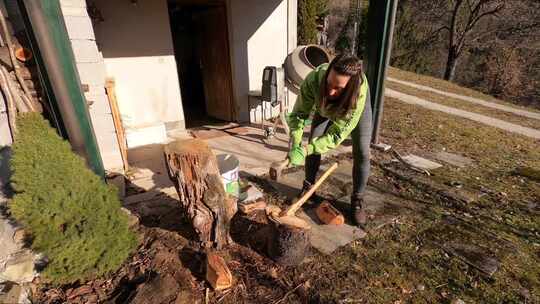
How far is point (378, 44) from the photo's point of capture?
3436mm

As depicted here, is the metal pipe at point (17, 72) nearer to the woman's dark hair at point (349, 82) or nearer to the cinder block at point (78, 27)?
the cinder block at point (78, 27)

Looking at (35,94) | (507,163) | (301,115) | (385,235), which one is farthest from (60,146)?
(507,163)

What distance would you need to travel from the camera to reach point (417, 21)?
15.6m

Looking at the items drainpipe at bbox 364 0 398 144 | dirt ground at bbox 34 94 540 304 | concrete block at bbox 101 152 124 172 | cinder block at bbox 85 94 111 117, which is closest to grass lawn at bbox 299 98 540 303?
dirt ground at bbox 34 94 540 304

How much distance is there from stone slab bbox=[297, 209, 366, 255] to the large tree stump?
0.78m

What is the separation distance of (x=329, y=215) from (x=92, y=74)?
2.75 m

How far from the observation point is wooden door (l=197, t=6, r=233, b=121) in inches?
198

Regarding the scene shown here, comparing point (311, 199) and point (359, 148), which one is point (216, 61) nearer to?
point (311, 199)

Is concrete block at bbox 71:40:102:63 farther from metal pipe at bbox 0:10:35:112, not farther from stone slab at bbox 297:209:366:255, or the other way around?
stone slab at bbox 297:209:366:255

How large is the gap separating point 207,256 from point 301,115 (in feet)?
4.40

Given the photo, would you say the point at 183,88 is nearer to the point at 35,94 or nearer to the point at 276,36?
the point at 276,36

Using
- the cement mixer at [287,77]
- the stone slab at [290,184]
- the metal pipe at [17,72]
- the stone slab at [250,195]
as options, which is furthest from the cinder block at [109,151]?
the cement mixer at [287,77]

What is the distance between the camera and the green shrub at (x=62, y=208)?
5.12 ft

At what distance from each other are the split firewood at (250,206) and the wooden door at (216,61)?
3.25 m
